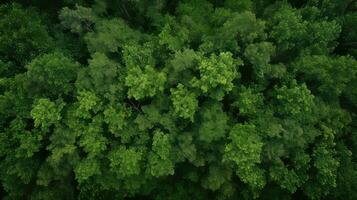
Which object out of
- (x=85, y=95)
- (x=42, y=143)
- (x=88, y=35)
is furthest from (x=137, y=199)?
(x=88, y=35)

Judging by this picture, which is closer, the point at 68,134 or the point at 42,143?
the point at 68,134

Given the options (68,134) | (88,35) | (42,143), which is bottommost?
(42,143)

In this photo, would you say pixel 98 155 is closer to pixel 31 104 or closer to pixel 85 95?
pixel 85 95

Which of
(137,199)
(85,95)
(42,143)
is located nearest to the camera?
(85,95)

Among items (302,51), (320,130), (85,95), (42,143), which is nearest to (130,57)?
(85,95)

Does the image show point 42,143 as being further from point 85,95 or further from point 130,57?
point 130,57

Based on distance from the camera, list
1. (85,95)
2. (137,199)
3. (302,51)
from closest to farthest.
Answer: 1. (85,95)
2. (302,51)
3. (137,199)

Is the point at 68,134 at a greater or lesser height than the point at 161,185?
greater
